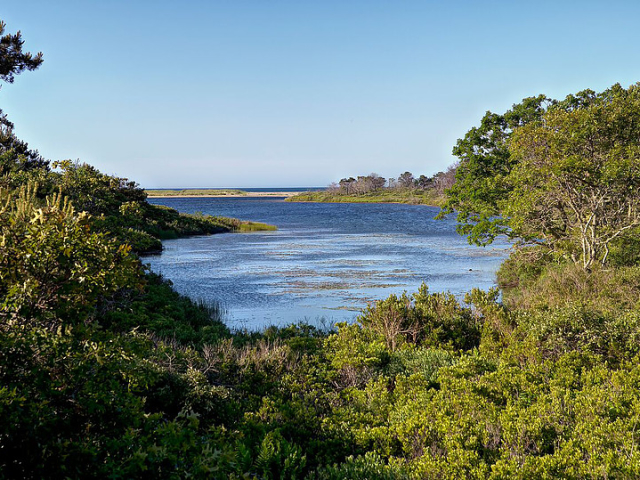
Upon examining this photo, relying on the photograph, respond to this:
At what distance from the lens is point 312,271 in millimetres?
25750

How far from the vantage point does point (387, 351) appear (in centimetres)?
1037

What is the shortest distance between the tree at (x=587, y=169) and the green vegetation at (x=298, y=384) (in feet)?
3.48

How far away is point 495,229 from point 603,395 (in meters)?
17.3

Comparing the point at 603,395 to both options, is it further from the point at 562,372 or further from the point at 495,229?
the point at 495,229

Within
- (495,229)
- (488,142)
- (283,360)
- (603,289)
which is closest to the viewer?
(283,360)

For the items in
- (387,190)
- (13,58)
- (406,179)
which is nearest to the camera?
(13,58)

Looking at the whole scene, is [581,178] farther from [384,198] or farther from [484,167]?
[384,198]

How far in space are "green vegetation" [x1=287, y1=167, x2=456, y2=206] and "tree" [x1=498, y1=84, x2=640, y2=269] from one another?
89.9 meters

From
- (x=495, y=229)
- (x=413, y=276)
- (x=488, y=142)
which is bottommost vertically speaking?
(x=413, y=276)

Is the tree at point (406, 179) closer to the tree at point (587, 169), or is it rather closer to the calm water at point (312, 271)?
the calm water at point (312, 271)

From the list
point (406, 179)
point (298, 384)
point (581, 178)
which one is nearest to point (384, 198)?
point (406, 179)

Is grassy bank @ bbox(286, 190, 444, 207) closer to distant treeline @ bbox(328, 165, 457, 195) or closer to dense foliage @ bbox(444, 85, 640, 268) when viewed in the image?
distant treeline @ bbox(328, 165, 457, 195)

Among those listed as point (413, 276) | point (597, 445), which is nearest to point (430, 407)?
point (597, 445)

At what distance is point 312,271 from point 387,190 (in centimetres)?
14176
